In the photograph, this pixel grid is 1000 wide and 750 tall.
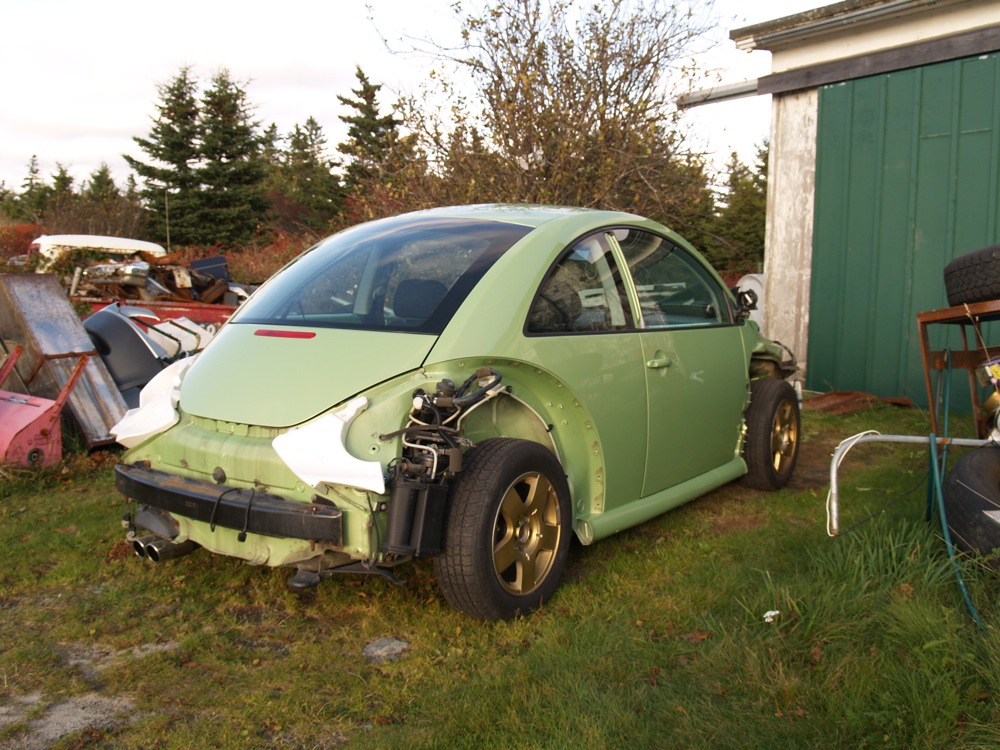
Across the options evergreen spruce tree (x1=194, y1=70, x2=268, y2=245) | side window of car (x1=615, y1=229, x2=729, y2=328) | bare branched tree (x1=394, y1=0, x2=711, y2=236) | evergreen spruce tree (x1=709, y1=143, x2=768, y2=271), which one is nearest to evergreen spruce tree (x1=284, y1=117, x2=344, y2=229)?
evergreen spruce tree (x1=194, y1=70, x2=268, y2=245)

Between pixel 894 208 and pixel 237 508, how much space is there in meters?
6.98

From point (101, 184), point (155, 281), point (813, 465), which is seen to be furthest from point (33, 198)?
point (813, 465)

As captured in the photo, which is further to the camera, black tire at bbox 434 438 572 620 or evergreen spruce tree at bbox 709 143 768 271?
evergreen spruce tree at bbox 709 143 768 271

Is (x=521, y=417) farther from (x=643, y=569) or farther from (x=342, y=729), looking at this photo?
(x=342, y=729)

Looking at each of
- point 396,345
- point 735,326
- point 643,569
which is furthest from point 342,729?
point 735,326

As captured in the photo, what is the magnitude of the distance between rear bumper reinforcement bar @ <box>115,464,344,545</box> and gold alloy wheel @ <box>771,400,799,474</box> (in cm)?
305

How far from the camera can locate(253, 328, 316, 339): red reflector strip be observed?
345 centimetres

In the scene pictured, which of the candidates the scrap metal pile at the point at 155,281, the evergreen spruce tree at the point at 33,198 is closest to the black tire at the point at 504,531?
the scrap metal pile at the point at 155,281

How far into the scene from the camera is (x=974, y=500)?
3301mm

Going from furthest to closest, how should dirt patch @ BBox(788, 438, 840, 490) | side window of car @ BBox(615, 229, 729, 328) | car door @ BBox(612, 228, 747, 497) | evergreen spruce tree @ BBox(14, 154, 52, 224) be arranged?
evergreen spruce tree @ BBox(14, 154, 52, 224), dirt patch @ BBox(788, 438, 840, 490), side window of car @ BBox(615, 229, 729, 328), car door @ BBox(612, 228, 747, 497)

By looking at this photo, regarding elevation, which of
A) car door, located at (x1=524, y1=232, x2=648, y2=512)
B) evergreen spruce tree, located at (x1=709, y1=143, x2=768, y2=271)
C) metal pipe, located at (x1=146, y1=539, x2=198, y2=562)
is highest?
evergreen spruce tree, located at (x1=709, y1=143, x2=768, y2=271)

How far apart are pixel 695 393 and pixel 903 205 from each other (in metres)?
4.72

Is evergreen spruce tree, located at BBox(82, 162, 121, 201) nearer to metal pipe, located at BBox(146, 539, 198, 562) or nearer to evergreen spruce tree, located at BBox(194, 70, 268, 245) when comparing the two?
evergreen spruce tree, located at BBox(194, 70, 268, 245)

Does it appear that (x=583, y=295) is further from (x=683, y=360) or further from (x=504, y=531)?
(x=504, y=531)
